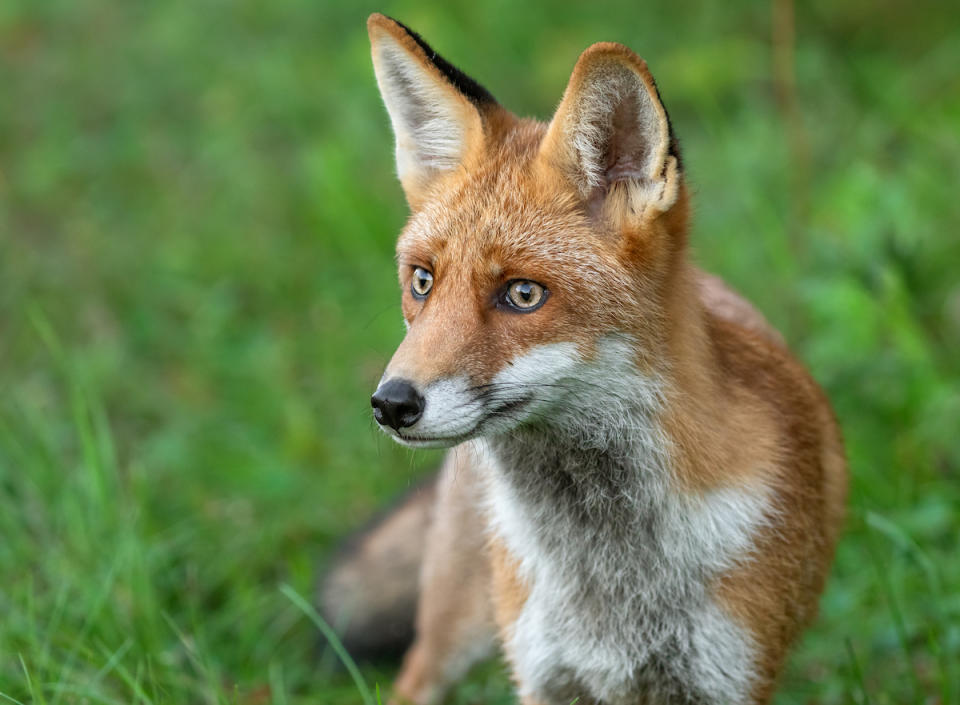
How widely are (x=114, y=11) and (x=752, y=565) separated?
32.8ft

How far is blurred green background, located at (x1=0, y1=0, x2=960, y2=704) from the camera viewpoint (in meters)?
4.32

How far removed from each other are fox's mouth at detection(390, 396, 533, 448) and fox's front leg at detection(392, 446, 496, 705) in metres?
1.18

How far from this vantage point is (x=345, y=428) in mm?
6086

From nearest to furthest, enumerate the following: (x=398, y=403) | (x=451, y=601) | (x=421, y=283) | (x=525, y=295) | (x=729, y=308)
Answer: (x=398, y=403)
(x=525, y=295)
(x=421, y=283)
(x=729, y=308)
(x=451, y=601)

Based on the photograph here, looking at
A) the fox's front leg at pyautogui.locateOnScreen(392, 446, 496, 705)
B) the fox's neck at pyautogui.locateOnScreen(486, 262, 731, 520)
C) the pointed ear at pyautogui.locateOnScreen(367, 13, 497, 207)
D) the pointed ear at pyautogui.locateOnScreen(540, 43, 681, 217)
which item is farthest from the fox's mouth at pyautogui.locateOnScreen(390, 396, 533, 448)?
the fox's front leg at pyautogui.locateOnScreen(392, 446, 496, 705)

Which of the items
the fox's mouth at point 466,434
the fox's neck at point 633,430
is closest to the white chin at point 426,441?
the fox's mouth at point 466,434

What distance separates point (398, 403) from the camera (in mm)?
2689

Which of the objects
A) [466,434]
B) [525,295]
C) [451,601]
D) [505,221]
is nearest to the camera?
[466,434]

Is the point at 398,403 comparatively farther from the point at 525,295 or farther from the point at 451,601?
the point at 451,601

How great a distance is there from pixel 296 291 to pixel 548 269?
475cm

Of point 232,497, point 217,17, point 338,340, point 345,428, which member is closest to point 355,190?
point 338,340

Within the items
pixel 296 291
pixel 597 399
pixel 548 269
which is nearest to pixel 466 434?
pixel 597 399

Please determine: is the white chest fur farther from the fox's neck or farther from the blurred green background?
the blurred green background

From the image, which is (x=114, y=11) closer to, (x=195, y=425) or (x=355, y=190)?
(x=355, y=190)
